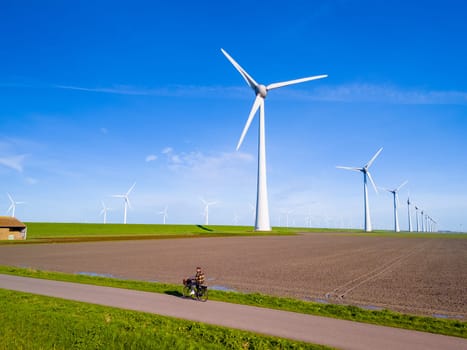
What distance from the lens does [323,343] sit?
10742 millimetres

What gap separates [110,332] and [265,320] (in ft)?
18.3

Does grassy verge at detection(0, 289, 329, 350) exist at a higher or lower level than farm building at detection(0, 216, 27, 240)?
lower

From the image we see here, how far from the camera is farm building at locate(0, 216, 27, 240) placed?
70938 mm

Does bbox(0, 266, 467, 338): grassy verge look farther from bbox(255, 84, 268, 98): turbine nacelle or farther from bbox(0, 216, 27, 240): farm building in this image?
→ bbox(255, 84, 268, 98): turbine nacelle

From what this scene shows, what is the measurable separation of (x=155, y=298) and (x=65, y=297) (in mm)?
4186

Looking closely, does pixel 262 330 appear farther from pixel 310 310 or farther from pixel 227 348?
pixel 310 310

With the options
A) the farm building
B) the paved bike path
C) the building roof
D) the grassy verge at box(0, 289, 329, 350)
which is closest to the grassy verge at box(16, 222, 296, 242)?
the farm building

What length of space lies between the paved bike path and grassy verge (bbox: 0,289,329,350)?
1.00 meters

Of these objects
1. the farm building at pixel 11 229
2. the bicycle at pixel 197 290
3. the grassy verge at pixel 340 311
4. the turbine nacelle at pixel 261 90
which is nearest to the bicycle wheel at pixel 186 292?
the bicycle at pixel 197 290

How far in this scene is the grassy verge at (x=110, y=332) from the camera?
10742mm

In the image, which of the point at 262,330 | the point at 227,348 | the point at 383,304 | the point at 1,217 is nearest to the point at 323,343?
the point at 262,330

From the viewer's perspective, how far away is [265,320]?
13.4m

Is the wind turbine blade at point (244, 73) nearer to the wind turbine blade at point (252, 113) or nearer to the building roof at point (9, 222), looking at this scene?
the wind turbine blade at point (252, 113)

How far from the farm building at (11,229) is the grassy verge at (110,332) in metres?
68.1
